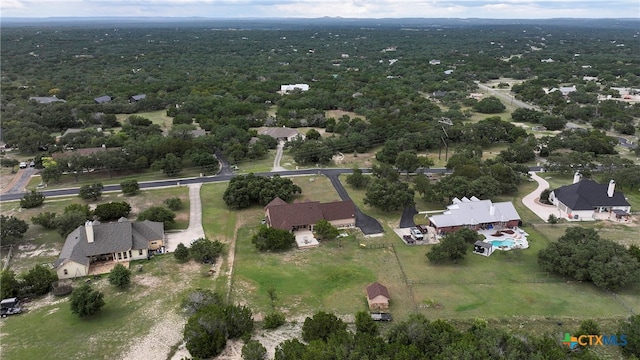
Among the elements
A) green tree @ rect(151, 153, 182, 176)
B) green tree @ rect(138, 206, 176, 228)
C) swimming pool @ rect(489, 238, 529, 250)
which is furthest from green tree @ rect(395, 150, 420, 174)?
green tree @ rect(138, 206, 176, 228)

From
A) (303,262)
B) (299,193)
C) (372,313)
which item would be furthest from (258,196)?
(372,313)

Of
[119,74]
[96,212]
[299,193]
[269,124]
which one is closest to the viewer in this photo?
[96,212]

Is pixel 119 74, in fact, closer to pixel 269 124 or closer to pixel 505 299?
pixel 269 124

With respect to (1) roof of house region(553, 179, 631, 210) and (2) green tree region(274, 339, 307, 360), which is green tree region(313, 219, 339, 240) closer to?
(2) green tree region(274, 339, 307, 360)

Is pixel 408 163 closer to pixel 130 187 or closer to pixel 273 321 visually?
pixel 273 321

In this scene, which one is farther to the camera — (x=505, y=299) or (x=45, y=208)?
(x=45, y=208)

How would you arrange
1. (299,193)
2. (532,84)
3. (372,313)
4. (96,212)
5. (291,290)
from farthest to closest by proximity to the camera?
(532,84) → (299,193) → (96,212) → (291,290) → (372,313)

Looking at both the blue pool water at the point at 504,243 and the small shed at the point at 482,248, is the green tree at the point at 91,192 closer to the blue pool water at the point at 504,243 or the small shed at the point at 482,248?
the small shed at the point at 482,248

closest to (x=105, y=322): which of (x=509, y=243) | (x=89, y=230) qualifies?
(x=89, y=230)
